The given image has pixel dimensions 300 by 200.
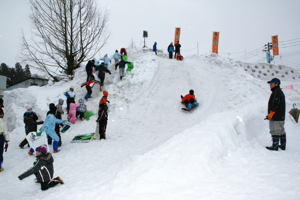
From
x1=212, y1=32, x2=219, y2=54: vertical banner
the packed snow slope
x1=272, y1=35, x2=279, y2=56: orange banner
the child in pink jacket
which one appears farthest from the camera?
x1=272, y1=35, x2=279, y2=56: orange banner

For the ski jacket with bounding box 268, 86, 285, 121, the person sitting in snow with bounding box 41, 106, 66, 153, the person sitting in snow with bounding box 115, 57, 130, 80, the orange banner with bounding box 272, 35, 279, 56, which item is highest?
the orange banner with bounding box 272, 35, 279, 56

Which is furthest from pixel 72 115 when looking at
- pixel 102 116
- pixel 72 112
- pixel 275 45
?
pixel 275 45

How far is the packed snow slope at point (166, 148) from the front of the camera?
2902 millimetres

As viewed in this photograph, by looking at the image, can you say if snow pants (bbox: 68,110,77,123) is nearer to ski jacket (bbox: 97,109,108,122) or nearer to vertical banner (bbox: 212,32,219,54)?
ski jacket (bbox: 97,109,108,122)

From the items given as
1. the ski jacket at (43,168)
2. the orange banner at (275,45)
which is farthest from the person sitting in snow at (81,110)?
the orange banner at (275,45)

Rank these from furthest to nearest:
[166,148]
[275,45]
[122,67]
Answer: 1. [275,45]
2. [122,67]
3. [166,148]

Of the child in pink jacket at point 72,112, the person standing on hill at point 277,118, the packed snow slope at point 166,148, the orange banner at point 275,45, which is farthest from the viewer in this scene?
the orange banner at point 275,45

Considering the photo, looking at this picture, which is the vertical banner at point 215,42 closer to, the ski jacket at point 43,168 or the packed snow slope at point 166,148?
the packed snow slope at point 166,148

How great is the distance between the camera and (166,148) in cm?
416

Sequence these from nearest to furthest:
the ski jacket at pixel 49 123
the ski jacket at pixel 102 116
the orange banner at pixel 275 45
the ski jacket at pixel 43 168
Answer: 1. the ski jacket at pixel 43 168
2. the ski jacket at pixel 49 123
3. the ski jacket at pixel 102 116
4. the orange banner at pixel 275 45

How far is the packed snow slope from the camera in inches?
114

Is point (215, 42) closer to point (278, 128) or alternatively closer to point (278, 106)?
point (278, 106)

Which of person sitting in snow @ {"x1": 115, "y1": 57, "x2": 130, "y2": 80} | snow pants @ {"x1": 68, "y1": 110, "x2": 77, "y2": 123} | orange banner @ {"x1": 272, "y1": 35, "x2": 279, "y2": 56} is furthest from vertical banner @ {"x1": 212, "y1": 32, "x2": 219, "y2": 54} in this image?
snow pants @ {"x1": 68, "y1": 110, "x2": 77, "y2": 123}

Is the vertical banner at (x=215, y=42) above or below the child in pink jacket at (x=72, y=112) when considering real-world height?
above
